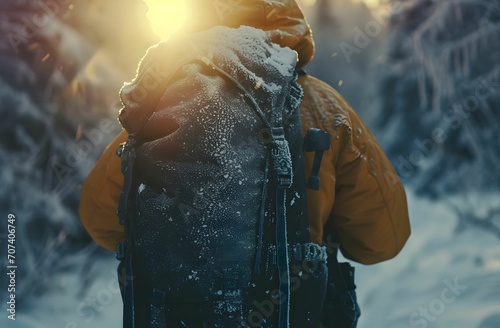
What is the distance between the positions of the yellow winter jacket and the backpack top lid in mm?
106

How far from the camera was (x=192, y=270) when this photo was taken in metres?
1.38

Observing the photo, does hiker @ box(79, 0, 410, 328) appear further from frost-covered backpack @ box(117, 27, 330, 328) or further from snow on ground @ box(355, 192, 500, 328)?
snow on ground @ box(355, 192, 500, 328)

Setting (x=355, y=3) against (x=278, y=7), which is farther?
(x=355, y=3)

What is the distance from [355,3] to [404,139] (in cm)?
132

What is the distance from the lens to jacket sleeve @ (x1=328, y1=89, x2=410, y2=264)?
1.65 m

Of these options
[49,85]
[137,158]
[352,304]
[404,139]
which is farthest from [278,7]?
[404,139]

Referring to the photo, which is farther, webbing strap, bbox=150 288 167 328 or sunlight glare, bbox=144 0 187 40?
sunlight glare, bbox=144 0 187 40

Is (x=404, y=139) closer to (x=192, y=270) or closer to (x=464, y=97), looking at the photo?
(x=464, y=97)

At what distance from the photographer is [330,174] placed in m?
1.61

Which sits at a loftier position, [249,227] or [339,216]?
[249,227]

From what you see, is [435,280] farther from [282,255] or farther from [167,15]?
[167,15]
